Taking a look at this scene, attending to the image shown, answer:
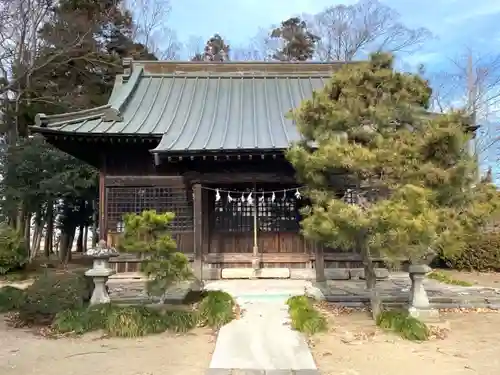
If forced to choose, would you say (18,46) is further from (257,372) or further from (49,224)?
(257,372)

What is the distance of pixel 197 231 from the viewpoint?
11062mm

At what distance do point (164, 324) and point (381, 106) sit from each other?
455cm

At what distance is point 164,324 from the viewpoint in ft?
22.9

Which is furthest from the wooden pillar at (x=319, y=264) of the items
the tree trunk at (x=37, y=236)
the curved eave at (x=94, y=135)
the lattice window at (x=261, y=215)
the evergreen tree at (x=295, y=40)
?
the evergreen tree at (x=295, y=40)

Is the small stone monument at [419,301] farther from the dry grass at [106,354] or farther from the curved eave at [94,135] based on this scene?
the curved eave at [94,135]

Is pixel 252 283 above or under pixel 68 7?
under

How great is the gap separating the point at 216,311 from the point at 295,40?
26246 millimetres

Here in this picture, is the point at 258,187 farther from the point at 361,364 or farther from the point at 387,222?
the point at 361,364

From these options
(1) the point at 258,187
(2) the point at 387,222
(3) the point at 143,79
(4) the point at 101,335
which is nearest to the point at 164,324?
(4) the point at 101,335

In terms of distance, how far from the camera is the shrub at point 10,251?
1358cm

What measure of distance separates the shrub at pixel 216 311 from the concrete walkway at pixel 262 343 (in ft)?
0.50

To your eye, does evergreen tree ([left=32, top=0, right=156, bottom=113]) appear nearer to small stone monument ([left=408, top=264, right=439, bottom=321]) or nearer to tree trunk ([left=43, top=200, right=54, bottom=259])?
tree trunk ([left=43, top=200, right=54, bottom=259])

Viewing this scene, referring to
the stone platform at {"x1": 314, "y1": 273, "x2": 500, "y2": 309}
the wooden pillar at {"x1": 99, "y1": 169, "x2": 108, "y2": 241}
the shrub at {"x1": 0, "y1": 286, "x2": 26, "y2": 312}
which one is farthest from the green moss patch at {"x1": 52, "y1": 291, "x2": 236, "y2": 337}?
the wooden pillar at {"x1": 99, "y1": 169, "x2": 108, "y2": 241}

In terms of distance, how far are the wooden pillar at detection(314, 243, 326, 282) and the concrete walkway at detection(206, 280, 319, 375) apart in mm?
1600
